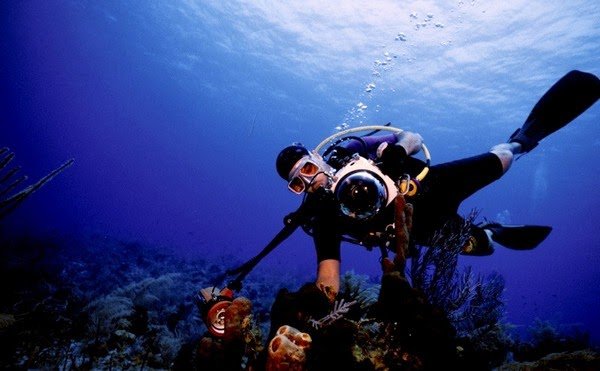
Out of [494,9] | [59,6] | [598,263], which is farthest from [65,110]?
[598,263]

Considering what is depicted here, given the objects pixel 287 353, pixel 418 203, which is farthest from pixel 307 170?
pixel 287 353

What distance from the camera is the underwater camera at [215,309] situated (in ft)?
7.91

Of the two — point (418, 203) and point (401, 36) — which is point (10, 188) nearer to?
point (418, 203)

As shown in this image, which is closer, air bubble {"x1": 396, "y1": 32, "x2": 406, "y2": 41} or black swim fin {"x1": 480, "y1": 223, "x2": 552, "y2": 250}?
black swim fin {"x1": 480, "y1": 223, "x2": 552, "y2": 250}

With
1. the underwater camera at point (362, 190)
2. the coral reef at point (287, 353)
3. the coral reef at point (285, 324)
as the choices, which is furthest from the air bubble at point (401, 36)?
the coral reef at point (287, 353)

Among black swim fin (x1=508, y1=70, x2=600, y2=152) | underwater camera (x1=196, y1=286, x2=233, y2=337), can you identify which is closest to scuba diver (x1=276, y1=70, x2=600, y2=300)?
black swim fin (x1=508, y1=70, x2=600, y2=152)

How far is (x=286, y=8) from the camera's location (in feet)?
64.6

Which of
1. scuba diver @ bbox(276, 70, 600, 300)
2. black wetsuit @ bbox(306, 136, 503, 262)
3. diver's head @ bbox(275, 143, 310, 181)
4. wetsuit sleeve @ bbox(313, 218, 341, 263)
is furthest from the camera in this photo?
diver's head @ bbox(275, 143, 310, 181)

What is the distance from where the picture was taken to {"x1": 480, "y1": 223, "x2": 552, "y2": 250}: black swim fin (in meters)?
4.70

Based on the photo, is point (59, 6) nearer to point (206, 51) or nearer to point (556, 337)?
point (206, 51)

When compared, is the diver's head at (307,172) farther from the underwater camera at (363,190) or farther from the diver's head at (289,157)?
the underwater camera at (363,190)

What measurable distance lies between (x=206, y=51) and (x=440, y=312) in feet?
109

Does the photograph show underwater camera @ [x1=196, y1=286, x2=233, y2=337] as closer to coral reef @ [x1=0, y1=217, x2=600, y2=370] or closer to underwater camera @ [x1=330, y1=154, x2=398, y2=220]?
coral reef @ [x1=0, y1=217, x2=600, y2=370]

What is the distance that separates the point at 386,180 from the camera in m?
2.87
